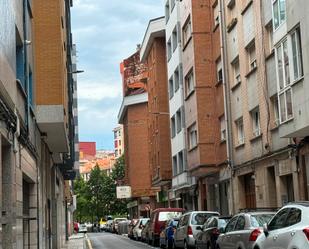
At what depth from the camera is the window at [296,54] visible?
739 inches

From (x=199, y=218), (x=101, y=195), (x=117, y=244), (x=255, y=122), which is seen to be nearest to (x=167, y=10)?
(x=117, y=244)

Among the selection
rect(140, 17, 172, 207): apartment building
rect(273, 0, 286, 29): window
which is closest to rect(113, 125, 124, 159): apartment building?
rect(140, 17, 172, 207): apartment building

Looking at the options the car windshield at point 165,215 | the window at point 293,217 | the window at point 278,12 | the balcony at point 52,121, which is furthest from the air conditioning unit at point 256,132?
the window at point 293,217

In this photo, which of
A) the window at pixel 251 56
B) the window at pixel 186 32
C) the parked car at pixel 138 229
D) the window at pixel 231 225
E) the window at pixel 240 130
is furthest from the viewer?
the parked car at pixel 138 229

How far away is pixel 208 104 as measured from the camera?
33.6 metres

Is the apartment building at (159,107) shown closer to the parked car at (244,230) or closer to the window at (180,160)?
the window at (180,160)

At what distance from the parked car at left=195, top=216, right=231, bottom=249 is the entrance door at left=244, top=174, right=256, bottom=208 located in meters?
7.29

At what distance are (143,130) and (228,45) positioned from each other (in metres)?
50.4

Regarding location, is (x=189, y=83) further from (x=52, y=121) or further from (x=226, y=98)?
(x=52, y=121)

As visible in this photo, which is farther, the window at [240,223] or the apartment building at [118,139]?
the apartment building at [118,139]

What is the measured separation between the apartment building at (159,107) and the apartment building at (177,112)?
561cm

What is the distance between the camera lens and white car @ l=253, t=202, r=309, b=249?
10438mm

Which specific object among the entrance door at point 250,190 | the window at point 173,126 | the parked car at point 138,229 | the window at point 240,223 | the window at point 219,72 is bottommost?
the parked car at point 138,229

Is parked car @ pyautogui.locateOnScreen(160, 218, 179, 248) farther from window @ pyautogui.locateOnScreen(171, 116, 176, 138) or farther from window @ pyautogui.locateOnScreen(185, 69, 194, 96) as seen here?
window @ pyautogui.locateOnScreen(171, 116, 176, 138)
